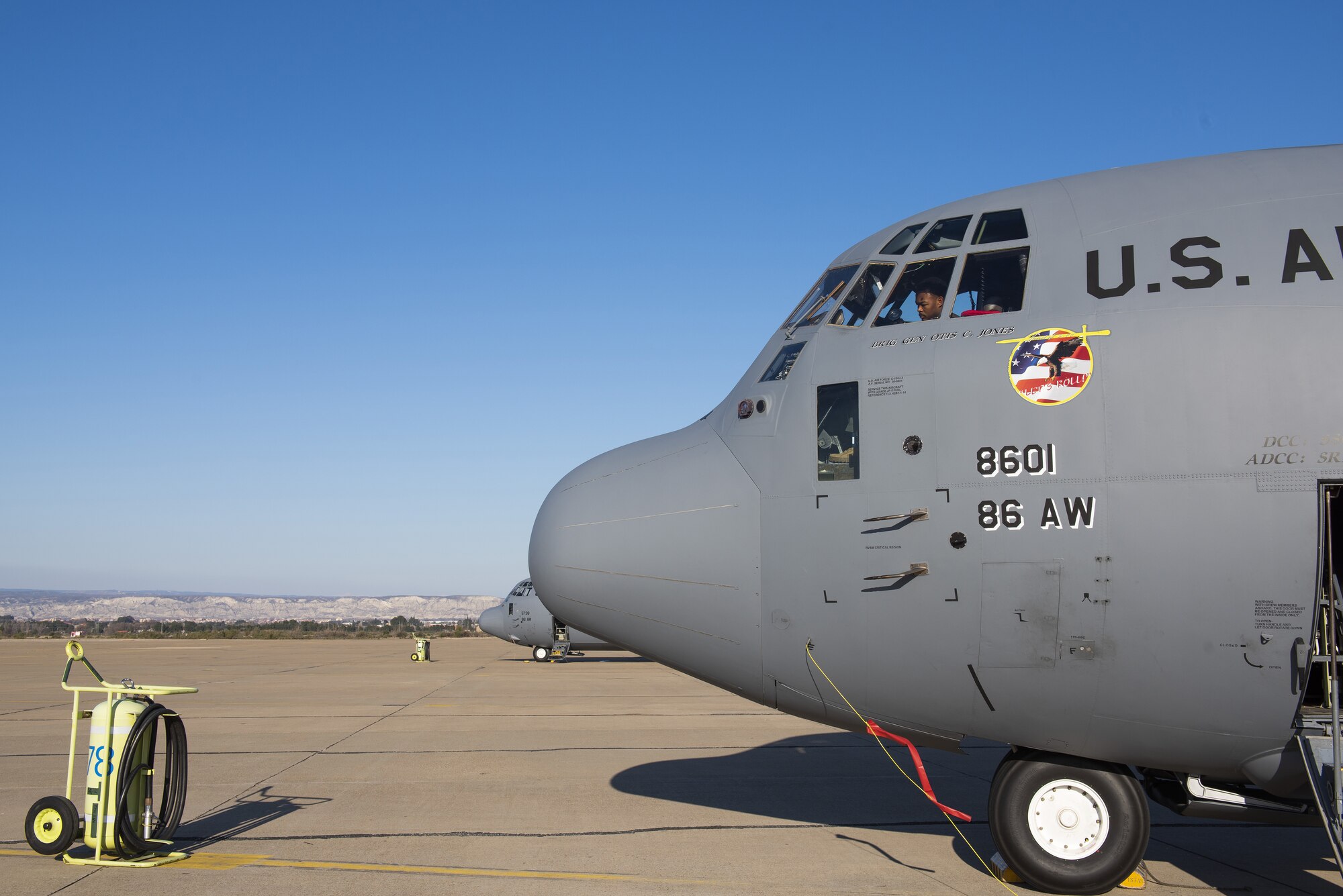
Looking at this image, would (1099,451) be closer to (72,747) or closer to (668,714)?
(72,747)

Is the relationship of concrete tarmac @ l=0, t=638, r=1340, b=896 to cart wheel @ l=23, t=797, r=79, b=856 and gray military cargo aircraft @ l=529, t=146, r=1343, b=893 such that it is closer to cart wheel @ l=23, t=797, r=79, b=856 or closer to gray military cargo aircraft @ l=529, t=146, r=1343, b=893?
cart wheel @ l=23, t=797, r=79, b=856

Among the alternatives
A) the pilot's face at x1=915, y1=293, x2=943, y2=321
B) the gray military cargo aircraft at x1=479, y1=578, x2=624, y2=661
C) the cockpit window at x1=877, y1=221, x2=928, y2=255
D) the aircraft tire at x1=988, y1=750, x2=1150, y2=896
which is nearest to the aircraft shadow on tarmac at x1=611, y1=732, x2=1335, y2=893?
the aircraft tire at x1=988, y1=750, x2=1150, y2=896

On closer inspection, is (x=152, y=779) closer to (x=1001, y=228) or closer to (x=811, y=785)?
(x=811, y=785)

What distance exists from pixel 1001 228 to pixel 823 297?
1.44 meters

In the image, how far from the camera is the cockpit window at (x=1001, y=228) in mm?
7016

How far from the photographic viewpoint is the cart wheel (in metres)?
7.84

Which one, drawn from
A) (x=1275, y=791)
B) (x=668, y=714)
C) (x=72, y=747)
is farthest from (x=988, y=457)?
(x=668, y=714)

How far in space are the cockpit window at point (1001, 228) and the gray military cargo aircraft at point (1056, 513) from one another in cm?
2

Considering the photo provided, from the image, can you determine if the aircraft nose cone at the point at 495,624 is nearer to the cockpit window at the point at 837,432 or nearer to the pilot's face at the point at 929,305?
the cockpit window at the point at 837,432

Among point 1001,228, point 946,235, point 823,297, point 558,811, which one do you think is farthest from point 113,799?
point 1001,228

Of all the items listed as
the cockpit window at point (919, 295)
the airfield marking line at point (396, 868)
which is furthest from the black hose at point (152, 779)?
the cockpit window at point (919, 295)

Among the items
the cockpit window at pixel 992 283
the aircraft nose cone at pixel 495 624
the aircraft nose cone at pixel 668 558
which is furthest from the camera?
the aircraft nose cone at pixel 495 624

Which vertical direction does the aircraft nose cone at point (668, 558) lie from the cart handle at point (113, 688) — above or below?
above

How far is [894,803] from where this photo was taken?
10.5m
